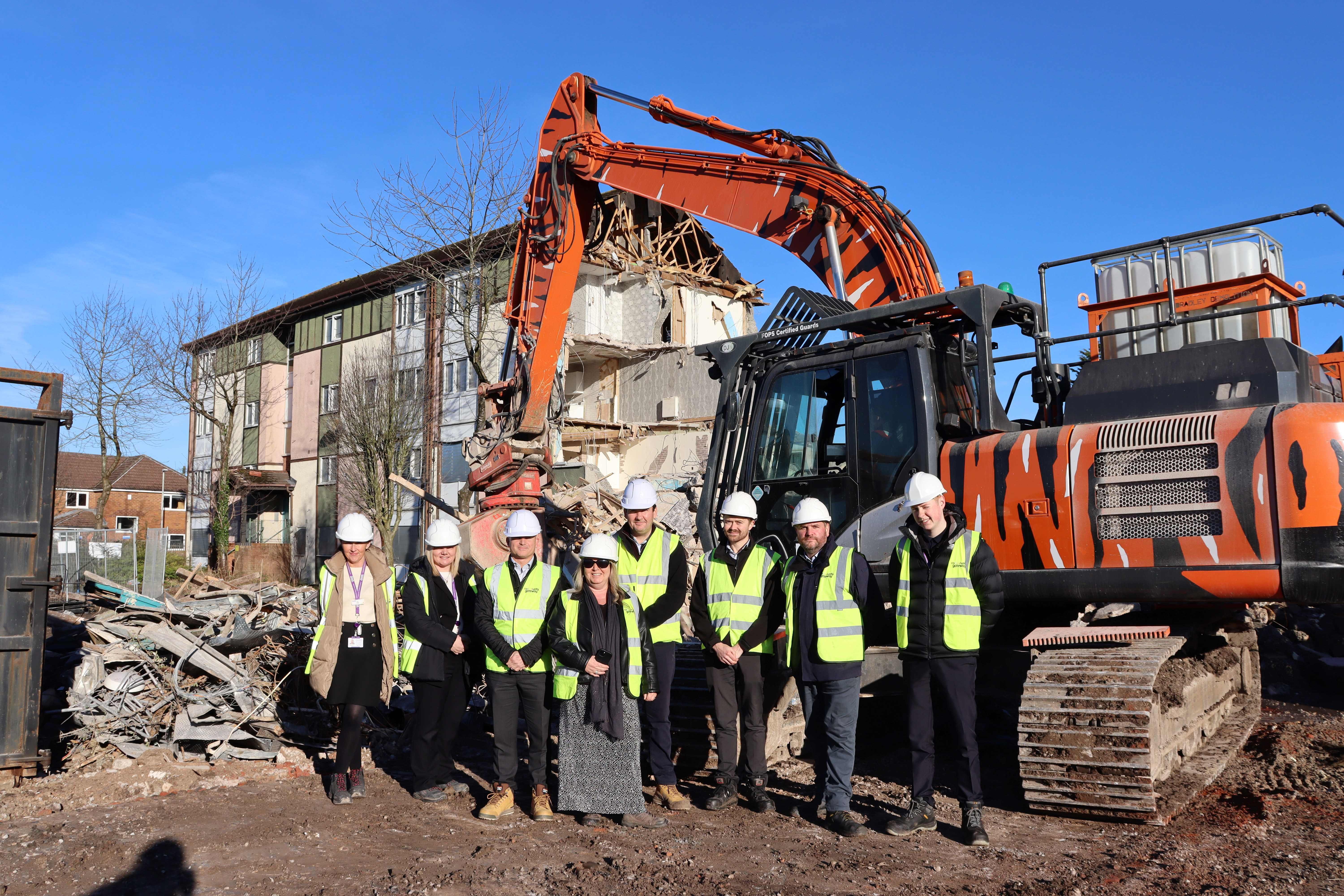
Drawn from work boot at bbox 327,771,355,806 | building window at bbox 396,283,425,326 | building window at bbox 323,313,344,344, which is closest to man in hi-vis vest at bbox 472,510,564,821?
work boot at bbox 327,771,355,806

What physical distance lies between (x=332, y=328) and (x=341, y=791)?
100 ft

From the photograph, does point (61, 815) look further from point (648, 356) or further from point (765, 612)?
point (648, 356)

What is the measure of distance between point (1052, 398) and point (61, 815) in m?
6.74

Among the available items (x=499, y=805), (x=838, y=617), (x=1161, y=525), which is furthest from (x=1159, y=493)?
(x=499, y=805)

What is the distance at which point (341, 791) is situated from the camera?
6312 mm

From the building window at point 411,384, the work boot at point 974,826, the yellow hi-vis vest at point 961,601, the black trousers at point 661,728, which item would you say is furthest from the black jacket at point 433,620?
the building window at point 411,384

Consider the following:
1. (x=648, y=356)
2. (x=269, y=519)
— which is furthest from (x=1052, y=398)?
→ (x=269, y=519)

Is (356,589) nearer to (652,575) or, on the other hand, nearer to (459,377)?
(652,575)

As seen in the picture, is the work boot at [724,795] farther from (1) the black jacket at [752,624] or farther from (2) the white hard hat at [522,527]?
(2) the white hard hat at [522,527]

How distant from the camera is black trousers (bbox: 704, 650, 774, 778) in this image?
6.12 metres

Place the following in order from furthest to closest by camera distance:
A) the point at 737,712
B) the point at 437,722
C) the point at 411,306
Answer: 1. the point at 411,306
2. the point at 437,722
3. the point at 737,712

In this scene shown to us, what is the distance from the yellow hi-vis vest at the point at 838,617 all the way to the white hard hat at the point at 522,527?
170cm

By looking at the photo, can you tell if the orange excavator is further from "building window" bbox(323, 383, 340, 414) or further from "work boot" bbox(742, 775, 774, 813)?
"building window" bbox(323, 383, 340, 414)

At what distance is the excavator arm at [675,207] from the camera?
8094 mm
